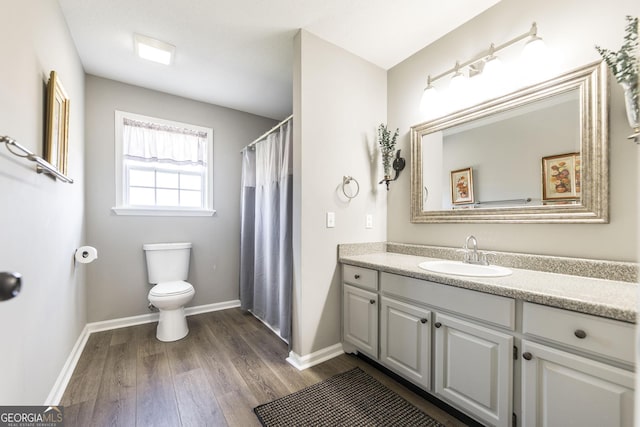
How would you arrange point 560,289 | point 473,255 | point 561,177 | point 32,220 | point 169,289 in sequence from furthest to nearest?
point 169,289, point 473,255, point 561,177, point 32,220, point 560,289

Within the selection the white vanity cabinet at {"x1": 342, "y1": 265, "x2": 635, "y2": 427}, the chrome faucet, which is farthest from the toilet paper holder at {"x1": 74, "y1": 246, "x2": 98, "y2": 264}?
the chrome faucet

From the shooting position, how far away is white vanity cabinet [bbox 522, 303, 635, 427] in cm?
90

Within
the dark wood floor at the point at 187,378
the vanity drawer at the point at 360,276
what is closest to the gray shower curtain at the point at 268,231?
the dark wood floor at the point at 187,378

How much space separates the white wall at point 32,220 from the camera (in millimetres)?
1021

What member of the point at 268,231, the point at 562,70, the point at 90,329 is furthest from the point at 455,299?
the point at 90,329

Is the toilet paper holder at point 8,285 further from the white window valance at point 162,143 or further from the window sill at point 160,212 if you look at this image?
the white window valance at point 162,143

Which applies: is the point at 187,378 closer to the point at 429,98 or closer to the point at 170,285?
the point at 170,285

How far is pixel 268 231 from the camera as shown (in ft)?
8.28

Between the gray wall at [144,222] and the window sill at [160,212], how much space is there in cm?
5

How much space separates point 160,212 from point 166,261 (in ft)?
1.70

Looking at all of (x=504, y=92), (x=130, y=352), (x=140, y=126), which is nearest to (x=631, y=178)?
(x=504, y=92)

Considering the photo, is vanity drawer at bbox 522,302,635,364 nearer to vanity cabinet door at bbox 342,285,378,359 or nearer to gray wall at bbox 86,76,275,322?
vanity cabinet door at bbox 342,285,378,359

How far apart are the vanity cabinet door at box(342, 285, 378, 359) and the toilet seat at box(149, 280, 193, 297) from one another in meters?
1.41

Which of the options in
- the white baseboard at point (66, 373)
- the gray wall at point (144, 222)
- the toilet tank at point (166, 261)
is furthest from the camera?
the toilet tank at point (166, 261)
